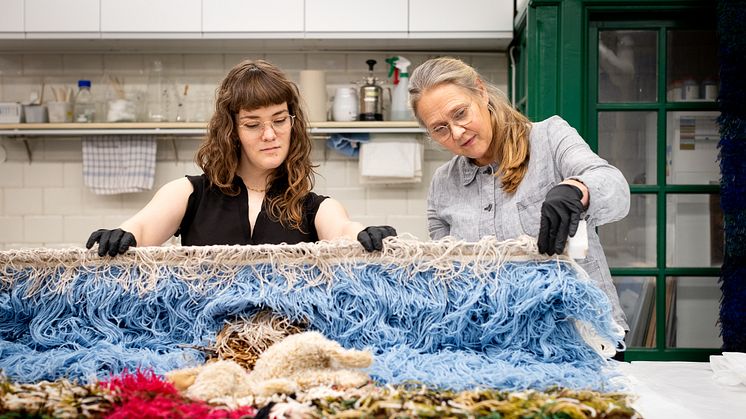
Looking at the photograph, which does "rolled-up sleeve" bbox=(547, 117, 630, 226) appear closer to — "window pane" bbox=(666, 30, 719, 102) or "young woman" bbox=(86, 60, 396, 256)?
"young woman" bbox=(86, 60, 396, 256)

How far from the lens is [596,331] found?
3.60 feet

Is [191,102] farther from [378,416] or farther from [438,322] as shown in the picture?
[378,416]

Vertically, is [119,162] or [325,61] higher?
[325,61]

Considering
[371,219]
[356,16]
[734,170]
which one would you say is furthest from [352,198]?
[734,170]

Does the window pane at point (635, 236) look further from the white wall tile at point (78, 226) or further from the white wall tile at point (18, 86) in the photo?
the white wall tile at point (18, 86)

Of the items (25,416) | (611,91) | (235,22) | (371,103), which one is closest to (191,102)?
(235,22)

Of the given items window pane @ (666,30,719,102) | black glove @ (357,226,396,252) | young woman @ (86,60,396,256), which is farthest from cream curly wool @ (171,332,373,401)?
window pane @ (666,30,719,102)

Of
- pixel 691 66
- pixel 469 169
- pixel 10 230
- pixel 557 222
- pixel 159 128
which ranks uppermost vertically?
pixel 691 66

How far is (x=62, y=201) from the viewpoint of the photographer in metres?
3.20

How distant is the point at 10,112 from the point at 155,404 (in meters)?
2.75

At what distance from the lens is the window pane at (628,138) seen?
2674 mm

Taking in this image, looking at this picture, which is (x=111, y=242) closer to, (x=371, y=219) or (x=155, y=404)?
(x=155, y=404)

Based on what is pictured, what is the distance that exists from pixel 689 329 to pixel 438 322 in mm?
2000

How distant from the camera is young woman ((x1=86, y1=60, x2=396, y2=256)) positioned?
4.86 ft
